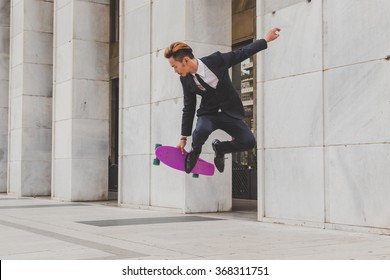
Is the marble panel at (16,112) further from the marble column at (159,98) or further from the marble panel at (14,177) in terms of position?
the marble column at (159,98)

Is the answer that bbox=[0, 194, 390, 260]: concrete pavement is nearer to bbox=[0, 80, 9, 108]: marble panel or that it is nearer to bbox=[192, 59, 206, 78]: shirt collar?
bbox=[192, 59, 206, 78]: shirt collar

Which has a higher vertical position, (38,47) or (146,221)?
A: (38,47)

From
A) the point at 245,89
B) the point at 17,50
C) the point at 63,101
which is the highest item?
the point at 17,50

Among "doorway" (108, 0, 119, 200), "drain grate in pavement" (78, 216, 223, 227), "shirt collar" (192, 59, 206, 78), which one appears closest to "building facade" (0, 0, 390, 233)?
"drain grate in pavement" (78, 216, 223, 227)

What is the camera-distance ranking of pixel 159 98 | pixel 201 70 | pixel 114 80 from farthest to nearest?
pixel 114 80 → pixel 159 98 → pixel 201 70

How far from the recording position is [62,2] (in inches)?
905

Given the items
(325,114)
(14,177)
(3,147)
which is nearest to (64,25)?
(14,177)

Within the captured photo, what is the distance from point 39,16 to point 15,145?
605 centimetres

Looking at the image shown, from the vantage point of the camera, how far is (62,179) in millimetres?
22594

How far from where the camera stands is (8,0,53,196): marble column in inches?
1013

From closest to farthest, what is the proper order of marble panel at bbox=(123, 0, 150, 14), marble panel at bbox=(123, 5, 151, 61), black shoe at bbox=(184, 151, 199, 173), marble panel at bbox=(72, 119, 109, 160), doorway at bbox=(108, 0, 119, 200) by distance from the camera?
black shoe at bbox=(184, 151, 199, 173)
marble panel at bbox=(123, 5, 151, 61)
marble panel at bbox=(123, 0, 150, 14)
marble panel at bbox=(72, 119, 109, 160)
doorway at bbox=(108, 0, 119, 200)

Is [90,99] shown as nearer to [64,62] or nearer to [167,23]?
[64,62]

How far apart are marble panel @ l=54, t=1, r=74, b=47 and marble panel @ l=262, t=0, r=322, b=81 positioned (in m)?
10.9
